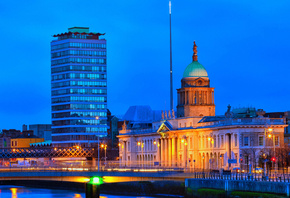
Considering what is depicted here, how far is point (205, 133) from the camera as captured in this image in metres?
172

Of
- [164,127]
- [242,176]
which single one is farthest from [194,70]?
[242,176]

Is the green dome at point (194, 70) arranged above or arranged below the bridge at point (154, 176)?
above

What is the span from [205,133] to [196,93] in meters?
19.3

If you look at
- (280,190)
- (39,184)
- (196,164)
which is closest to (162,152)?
(196,164)

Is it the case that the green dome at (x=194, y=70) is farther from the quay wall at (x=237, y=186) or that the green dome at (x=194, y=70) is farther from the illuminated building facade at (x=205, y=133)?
the quay wall at (x=237, y=186)

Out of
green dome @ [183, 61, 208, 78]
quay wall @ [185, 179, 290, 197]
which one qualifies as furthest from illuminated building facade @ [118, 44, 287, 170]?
quay wall @ [185, 179, 290, 197]

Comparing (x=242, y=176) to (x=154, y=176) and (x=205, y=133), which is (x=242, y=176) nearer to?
(x=154, y=176)

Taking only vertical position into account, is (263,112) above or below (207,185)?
above

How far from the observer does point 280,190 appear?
86.8 metres

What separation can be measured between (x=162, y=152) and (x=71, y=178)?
7776 cm

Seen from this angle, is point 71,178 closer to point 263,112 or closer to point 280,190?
point 280,190

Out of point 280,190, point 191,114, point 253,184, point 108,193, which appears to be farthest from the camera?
point 191,114

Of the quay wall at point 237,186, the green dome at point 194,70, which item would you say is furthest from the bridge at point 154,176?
the green dome at point 194,70

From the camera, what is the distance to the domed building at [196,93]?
188625mm
